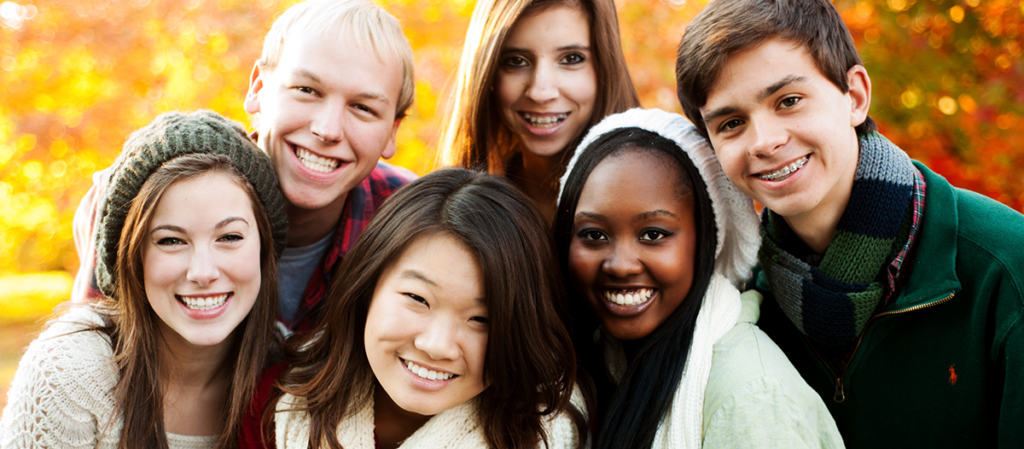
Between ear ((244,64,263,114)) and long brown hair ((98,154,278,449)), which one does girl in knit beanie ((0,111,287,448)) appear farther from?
ear ((244,64,263,114))

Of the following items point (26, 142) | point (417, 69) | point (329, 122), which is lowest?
point (329, 122)

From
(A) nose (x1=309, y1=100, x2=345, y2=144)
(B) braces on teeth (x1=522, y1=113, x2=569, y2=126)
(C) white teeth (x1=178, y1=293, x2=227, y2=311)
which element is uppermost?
(B) braces on teeth (x1=522, y1=113, x2=569, y2=126)

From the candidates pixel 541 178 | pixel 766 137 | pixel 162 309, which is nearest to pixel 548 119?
pixel 541 178

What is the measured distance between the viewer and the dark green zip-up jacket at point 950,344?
2.47 m

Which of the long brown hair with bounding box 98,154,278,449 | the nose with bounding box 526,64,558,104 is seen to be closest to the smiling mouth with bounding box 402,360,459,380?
the long brown hair with bounding box 98,154,278,449

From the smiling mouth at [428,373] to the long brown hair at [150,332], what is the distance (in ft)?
2.41

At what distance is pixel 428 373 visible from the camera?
2527 millimetres

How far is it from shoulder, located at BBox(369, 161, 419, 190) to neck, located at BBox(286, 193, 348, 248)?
29 centimetres

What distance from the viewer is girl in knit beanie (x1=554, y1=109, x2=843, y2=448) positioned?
2461mm

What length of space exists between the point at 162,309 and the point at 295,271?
891 millimetres

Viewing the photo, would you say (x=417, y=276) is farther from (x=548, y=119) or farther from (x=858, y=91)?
(x=858, y=91)

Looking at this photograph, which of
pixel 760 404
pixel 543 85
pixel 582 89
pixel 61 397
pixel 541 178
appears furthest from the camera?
pixel 541 178

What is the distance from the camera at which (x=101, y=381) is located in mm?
2699

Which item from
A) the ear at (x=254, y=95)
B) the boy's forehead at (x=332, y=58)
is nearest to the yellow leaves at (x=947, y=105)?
the boy's forehead at (x=332, y=58)
